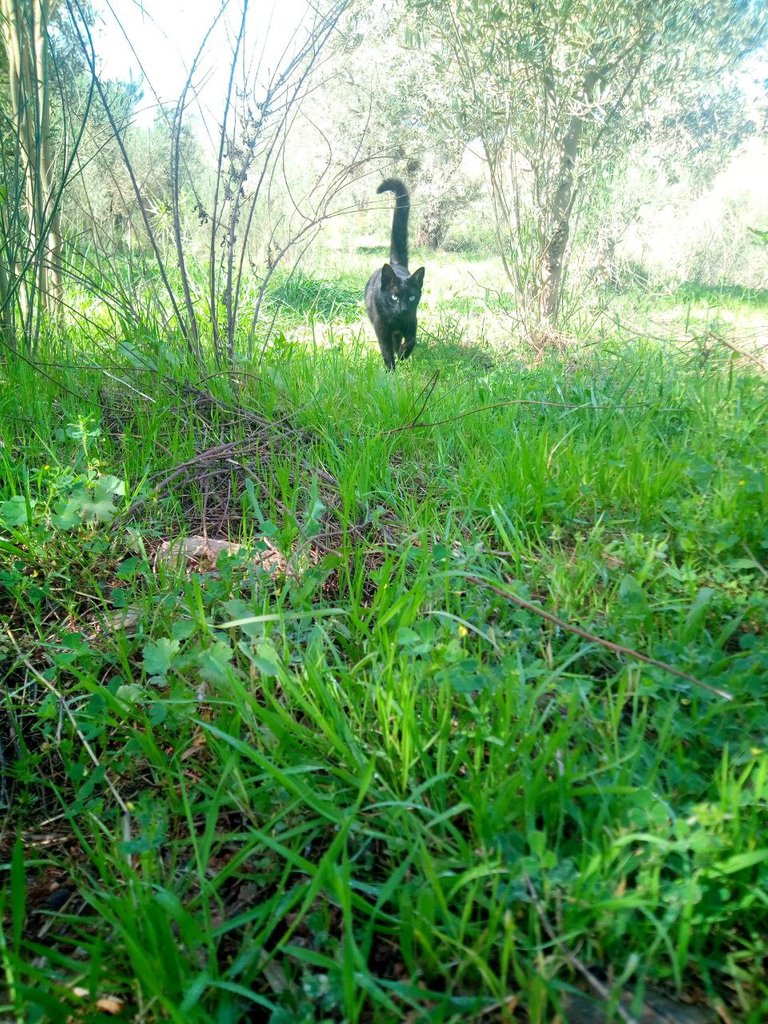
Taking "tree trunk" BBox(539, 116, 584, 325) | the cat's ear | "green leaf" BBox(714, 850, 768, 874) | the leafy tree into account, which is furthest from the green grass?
the leafy tree

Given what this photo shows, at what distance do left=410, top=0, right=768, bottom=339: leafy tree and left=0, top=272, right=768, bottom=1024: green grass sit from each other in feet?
11.2

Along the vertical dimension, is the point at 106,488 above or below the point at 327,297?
below

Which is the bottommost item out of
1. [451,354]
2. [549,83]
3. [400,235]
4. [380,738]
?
[380,738]

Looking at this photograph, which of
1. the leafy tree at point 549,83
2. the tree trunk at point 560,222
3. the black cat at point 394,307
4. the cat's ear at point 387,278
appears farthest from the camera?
the tree trunk at point 560,222

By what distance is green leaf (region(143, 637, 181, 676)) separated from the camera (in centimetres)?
123

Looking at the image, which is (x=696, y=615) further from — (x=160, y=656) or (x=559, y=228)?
(x=559, y=228)

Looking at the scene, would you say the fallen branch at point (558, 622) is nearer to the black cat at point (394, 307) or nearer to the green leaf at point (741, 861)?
the green leaf at point (741, 861)

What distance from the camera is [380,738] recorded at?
1.18 metres

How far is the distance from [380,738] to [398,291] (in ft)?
13.6

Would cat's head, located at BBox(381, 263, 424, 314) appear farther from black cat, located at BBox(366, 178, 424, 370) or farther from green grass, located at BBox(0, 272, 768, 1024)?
green grass, located at BBox(0, 272, 768, 1024)

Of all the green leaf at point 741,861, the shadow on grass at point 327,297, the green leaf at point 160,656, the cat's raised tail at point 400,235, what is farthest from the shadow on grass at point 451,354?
the green leaf at point 741,861

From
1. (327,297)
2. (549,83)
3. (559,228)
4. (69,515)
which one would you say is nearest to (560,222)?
(559,228)

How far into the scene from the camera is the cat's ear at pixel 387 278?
474cm

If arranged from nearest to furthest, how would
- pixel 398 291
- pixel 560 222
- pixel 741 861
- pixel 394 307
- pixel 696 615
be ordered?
1. pixel 741 861
2. pixel 696 615
3. pixel 394 307
4. pixel 398 291
5. pixel 560 222
